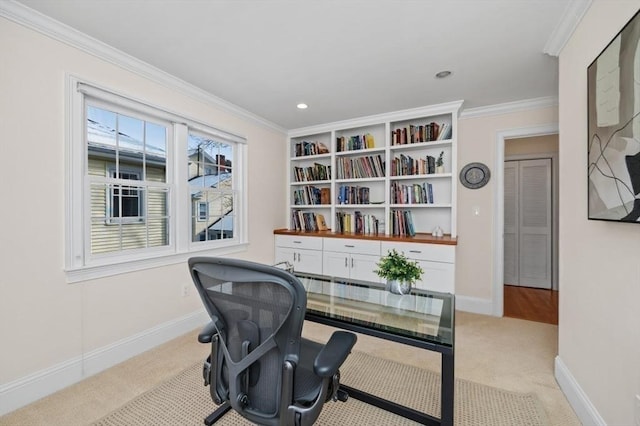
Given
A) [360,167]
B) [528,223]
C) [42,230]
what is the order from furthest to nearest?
[528,223], [360,167], [42,230]

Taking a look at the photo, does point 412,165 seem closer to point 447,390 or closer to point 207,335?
point 447,390

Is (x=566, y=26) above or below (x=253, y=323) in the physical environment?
above

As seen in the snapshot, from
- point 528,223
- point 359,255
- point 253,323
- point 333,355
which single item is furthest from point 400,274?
point 528,223

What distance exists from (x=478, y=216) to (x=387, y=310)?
7.23ft

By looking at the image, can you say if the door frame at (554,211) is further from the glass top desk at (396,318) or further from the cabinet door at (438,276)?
the glass top desk at (396,318)

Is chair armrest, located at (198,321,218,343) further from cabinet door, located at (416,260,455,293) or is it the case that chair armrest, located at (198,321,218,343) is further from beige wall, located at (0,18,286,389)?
cabinet door, located at (416,260,455,293)

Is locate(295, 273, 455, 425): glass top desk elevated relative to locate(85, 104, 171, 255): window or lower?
lower

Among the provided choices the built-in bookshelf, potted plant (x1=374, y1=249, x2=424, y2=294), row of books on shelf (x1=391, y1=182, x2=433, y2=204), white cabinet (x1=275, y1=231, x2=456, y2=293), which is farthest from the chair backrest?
row of books on shelf (x1=391, y1=182, x2=433, y2=204)

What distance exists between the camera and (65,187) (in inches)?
73.2

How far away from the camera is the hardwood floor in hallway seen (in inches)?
122

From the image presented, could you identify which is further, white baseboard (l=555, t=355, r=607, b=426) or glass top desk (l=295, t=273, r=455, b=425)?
white baseboard (l=555, t=355, r=607, b=426)

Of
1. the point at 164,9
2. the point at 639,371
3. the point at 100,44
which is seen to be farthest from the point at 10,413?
the point at 639,371

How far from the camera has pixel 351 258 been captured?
3330mm

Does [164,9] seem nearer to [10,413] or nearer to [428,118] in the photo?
[10,413]
